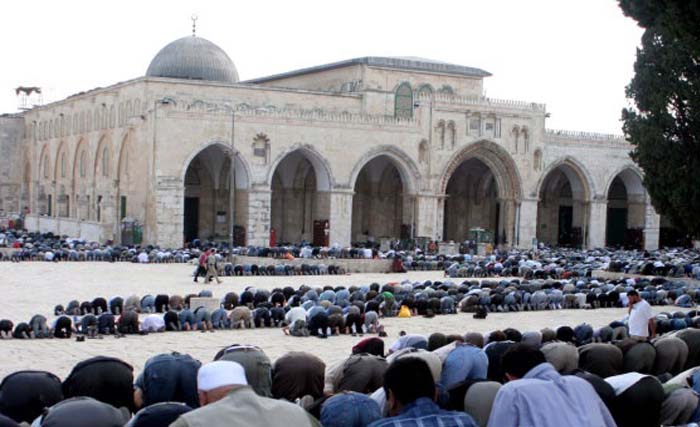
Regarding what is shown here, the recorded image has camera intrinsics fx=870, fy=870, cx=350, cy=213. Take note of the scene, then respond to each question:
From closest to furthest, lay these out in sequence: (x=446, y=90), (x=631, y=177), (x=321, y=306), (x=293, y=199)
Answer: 1. (x=321, y=306)
2. (x=293, y=199)
3. (x=446, y=90)
4. (x=631, y=177)

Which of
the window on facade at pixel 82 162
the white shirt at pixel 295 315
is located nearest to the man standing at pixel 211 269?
the white shirt at pixel 295 315

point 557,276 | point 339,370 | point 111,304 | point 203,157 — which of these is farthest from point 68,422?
point 203,157

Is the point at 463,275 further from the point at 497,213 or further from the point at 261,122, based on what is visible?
→ the point at 497,213

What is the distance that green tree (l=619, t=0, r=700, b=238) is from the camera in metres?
19.1

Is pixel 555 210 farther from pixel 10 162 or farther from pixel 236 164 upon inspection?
pixel 10 162

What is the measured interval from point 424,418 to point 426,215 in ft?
113

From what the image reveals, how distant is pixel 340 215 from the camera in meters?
36.3

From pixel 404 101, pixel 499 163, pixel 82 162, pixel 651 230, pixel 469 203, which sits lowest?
pixel 651 230

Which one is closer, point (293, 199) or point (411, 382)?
point (411, 382)

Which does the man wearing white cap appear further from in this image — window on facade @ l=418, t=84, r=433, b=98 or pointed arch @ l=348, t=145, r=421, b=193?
window on facade @ l=418, t=84, r=433, b=98

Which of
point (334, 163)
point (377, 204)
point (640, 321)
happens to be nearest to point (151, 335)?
point (640, 321)

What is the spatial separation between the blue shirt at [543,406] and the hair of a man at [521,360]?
35 cm

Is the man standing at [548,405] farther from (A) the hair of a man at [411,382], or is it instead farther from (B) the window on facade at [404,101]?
(B) the window on facade at [404,101]

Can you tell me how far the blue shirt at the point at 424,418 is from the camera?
12.9ft
